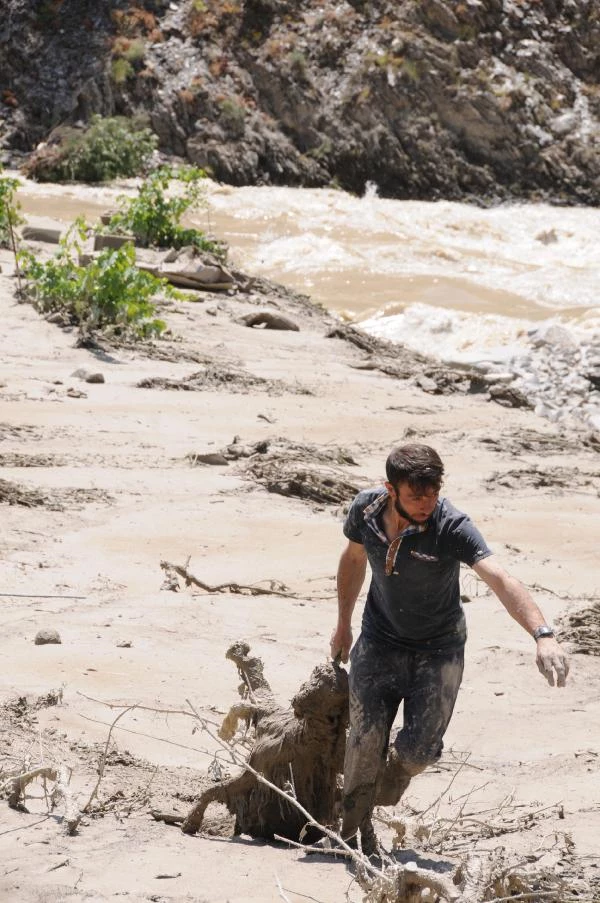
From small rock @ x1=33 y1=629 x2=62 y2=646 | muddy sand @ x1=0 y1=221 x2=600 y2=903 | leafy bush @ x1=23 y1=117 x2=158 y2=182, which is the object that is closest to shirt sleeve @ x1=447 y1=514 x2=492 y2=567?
muddy sand @ x1=0 y1=221 x2=600 y2=903

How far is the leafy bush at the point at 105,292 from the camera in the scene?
11398 mm

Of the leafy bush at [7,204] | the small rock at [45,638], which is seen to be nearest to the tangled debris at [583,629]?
the small rock at [45,638]

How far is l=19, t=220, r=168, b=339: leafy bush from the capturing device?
11398 millimetres

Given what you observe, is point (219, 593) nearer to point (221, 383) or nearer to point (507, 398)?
point (221, 383)

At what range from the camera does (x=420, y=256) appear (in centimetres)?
2108

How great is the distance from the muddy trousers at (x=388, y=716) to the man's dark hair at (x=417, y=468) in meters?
0.50

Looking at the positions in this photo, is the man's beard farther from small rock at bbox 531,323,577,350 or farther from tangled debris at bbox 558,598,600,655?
small rock at bbox 531,323,577,350

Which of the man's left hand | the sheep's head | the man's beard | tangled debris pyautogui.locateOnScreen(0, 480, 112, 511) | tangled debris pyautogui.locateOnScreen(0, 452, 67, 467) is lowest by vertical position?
tangled debris pyautogui.locateOnScreen(0, 452, 67, 467)

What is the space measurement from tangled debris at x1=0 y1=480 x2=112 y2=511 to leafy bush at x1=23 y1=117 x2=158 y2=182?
19132mm

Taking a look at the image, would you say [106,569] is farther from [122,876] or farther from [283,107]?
[283,107]

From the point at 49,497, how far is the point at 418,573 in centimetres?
426

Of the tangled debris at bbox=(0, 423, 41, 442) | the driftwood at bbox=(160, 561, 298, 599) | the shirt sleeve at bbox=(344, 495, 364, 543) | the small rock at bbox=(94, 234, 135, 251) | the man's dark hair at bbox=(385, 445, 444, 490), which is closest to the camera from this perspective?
the man's dark hair at bbox=(385, 445, 444, 490)

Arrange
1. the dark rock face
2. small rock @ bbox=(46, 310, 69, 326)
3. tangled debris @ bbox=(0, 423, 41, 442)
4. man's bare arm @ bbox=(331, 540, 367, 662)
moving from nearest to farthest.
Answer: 1. man's bare arm @ bbox=(331, 540, 367, 662)
2. tangled debris @ bbox=(0, 423, 41, 442)
3. small rock @ bbox=(46, 310, 69, 326)
4. the dark rock face

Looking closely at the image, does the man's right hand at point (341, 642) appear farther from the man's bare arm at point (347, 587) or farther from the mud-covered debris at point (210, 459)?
the mud-covered debris at point (210, 459)
